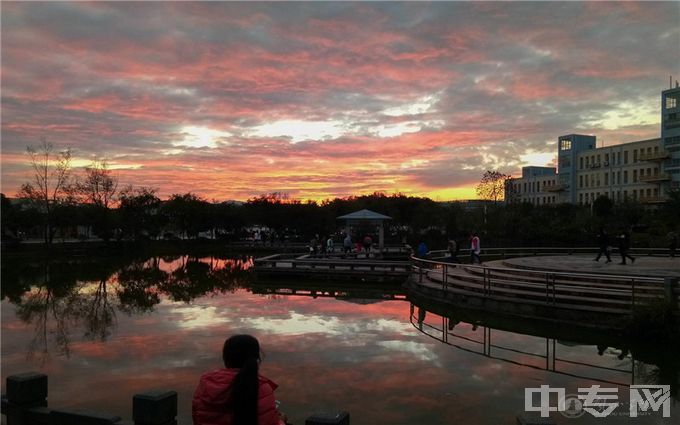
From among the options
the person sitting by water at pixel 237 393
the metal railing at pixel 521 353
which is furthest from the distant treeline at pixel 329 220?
the person sitting by water at pixel 237 393

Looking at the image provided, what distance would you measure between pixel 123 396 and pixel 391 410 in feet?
13.0

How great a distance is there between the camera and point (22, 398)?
17.5 ft

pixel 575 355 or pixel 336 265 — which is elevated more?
pixel 336 265

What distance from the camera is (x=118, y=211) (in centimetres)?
5178

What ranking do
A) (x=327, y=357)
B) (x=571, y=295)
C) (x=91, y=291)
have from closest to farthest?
(x=327, y=357), (x=571, y=295), (x=91, y=291)

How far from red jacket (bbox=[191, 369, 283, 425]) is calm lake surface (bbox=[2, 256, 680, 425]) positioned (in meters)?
3.71

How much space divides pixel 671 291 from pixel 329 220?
48.5 m

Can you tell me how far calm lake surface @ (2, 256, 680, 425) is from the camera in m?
7.27

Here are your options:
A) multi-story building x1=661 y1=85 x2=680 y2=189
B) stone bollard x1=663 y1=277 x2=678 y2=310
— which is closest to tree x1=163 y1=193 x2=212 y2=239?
stone bollard x1=663 y1=277 x2=678 y2=310

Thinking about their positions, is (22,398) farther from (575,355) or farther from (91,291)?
(91,291)

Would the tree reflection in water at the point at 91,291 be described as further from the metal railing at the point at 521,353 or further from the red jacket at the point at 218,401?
the red jacket at the point at 218,401

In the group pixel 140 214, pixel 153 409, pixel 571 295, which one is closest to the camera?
pixel 153 409

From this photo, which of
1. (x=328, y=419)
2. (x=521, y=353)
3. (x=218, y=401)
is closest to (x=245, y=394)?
(x=218, y=401)

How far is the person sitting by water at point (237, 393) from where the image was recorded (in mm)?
2871
